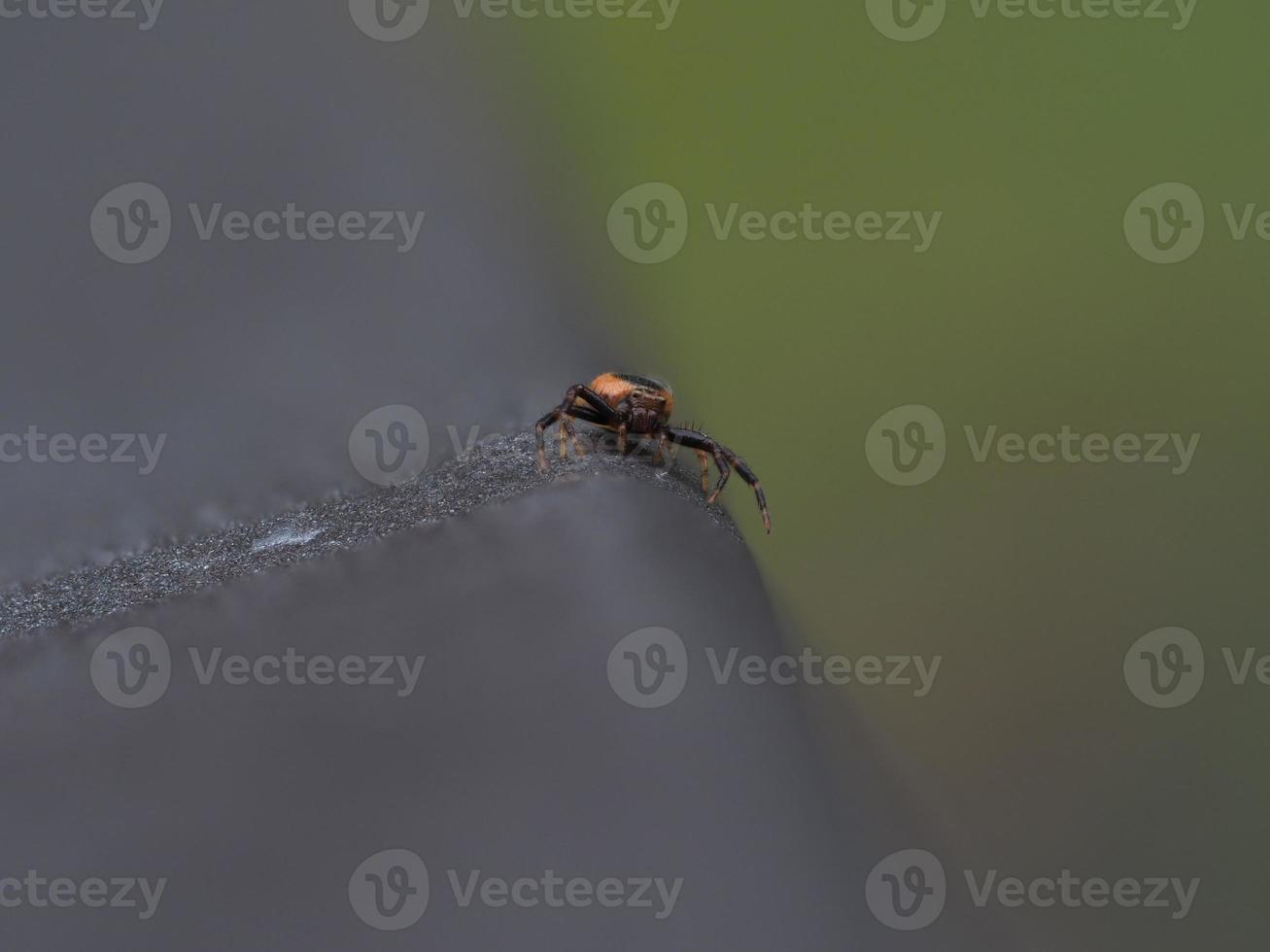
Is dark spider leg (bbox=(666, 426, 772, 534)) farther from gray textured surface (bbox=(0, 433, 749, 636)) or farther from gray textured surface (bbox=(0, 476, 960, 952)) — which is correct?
gray textured surface (bbox=(0, 476, 960, 952))

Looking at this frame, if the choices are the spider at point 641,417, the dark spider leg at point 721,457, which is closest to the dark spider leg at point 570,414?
the spider at point 641,417

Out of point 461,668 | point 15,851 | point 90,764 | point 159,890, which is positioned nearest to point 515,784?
point 461,668

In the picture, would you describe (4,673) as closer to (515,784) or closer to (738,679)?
(515,784)

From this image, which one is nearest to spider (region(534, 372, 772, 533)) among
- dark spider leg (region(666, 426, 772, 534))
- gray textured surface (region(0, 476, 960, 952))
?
dark spider leg (region(666, 426, 772, 534))

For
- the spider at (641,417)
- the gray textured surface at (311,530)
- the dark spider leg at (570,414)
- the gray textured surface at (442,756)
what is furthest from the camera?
the spider at (641,417)

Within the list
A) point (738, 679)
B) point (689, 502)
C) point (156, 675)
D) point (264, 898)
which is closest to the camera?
point (264, 898)

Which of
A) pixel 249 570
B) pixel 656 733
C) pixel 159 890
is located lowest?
pixel 159 890

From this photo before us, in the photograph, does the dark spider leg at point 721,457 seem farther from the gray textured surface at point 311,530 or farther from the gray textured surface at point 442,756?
the gray textured surface at point 442,756

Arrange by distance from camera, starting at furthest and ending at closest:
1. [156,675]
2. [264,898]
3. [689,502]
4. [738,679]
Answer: [689,502]
[738,679]
[156,675]
[264,898]
